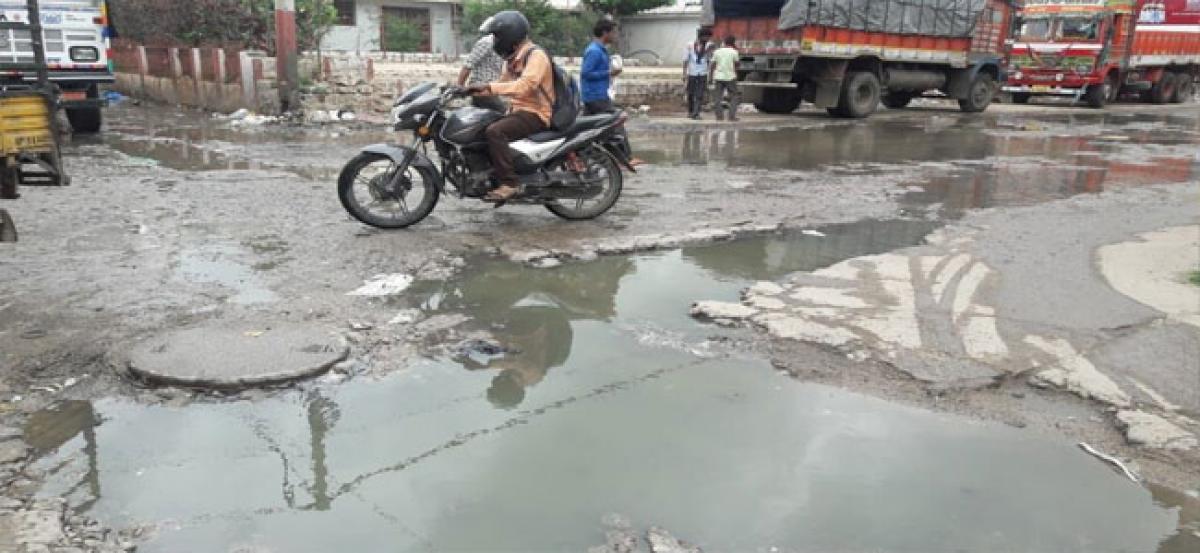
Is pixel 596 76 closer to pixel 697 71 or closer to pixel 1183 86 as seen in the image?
pixel 697 71

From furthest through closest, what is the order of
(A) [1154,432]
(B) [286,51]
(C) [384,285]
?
(B) [286,51]
(C) [384,285]
(A) [1154,432]

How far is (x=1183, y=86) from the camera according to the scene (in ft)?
95.2

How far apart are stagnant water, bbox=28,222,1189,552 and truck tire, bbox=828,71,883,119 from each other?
1592 centimetres

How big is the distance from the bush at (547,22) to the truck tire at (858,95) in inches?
541

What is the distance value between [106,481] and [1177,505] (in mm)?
3666

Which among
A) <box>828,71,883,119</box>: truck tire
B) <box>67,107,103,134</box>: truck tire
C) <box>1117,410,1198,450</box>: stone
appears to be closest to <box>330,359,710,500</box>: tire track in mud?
<box>1117,410,1198,450</box>: stone

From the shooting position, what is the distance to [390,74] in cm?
1933

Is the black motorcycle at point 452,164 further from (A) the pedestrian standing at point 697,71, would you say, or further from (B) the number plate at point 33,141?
(A) the pedestrian standing at point 697,71

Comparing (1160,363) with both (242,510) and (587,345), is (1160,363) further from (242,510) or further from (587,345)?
(242,510)

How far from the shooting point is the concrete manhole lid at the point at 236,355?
3.79 m

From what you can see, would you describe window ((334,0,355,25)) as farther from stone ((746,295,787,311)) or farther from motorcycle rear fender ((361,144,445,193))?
stone ((746,295,787,311))

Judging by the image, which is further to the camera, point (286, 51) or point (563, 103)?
point (286, 51)

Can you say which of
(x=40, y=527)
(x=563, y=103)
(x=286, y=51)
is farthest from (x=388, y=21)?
(x=40, y=527)

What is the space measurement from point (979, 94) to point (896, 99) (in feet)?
6.49
